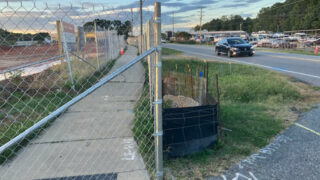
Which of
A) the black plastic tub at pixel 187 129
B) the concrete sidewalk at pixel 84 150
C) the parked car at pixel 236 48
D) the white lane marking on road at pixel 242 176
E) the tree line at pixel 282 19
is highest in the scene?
the tree line at pixel 282 19

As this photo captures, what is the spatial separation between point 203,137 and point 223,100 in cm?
287

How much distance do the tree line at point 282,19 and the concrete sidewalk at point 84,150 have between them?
69346 mm

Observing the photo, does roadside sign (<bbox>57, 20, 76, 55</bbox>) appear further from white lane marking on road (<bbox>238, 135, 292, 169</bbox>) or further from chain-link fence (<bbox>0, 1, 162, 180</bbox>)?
white lane marking on road (<bbox>238, 135, 292, 169</bbox>)

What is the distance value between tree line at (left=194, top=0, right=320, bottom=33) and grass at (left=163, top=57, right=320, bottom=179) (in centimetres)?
6502

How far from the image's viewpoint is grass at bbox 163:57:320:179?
3.17 m

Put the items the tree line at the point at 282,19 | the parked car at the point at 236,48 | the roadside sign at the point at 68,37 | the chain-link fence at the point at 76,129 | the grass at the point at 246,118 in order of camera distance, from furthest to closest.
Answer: the tree line at the point at 282,19, the parked car at the point at 236,48, the roadside sign at the point at 68,37, the grass at the point at 246,118, the chain-link fence at the point at 76,129

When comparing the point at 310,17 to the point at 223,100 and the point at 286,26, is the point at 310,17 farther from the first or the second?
the point at 223,100

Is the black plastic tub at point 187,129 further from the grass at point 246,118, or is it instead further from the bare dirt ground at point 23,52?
the bare dirt ground at point 23,52

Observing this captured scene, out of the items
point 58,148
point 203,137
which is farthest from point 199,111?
point 58,148

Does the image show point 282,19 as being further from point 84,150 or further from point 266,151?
point 84,150

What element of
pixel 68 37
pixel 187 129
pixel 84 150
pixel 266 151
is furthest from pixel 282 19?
pixel 84 150

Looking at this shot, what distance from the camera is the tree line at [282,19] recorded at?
62.9 m

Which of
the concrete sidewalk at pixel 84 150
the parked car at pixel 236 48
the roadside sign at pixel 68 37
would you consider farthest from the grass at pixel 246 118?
the parked car at pixel 236 48

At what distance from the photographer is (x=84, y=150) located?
3486 millimetres
